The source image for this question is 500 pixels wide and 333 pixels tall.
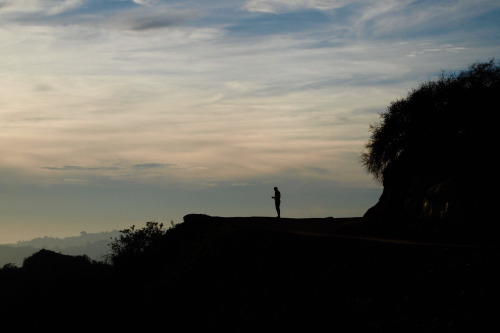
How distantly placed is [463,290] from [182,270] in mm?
18376

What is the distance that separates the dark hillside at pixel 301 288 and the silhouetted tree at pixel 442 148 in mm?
4441

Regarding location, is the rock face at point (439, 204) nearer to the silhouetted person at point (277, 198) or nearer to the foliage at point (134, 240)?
the silhouetted person at point (277, 198)

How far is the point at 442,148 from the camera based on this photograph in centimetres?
3931

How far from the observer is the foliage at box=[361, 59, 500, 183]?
36.9m

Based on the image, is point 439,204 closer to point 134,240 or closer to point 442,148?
point 442,148

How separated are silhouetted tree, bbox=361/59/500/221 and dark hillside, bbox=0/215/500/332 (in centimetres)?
444

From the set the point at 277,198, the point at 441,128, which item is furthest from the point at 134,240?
the point at 441,128

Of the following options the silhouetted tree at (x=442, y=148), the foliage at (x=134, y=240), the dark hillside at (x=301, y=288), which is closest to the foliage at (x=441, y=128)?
the silhouetted tree at (x=442, y=148)

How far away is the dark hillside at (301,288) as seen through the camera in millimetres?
20375

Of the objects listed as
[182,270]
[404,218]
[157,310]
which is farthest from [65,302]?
[404,218]

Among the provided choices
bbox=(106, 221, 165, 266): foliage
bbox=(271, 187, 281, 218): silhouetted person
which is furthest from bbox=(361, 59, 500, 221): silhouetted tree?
bbox=(106, 221, 165, 266): foliage

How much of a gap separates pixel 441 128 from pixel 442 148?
4343 mm

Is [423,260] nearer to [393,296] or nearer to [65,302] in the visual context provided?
[393,296]

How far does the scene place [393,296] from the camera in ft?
70.8
